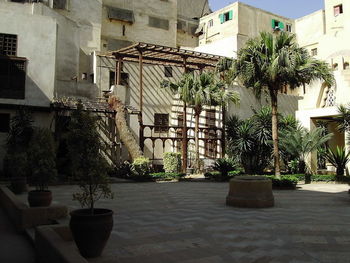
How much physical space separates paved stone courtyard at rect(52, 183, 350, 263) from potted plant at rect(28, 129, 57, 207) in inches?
75.8

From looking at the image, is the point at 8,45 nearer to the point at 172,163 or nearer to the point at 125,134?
the point at 125,134

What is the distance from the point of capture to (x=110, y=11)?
34.5 meters

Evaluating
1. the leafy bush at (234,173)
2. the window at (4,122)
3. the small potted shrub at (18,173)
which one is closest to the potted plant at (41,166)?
the small potted shrub at (18,173)

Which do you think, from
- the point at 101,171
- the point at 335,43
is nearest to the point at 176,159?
the point at 101,171

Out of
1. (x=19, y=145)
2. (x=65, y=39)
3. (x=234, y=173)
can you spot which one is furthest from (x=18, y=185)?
(x=65, y=39)

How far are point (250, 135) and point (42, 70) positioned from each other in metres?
13.5

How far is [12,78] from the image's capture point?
20625mm

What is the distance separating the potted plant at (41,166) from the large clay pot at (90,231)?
3812mm

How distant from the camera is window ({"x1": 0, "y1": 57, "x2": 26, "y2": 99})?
2041 centimetres

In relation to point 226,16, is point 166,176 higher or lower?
lower

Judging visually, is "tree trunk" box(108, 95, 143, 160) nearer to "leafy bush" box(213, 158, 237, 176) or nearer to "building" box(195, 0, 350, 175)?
"leafy bush" box(213, 158, 237, 176)

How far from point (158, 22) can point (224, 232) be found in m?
33.1

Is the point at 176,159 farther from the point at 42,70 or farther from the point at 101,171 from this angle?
the point at 101,171

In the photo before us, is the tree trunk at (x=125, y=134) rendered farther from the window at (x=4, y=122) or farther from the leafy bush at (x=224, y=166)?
the window at (x=4, y=122)
